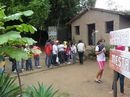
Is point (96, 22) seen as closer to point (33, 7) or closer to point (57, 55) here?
point (33, 7)

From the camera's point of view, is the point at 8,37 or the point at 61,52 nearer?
the point at 8,37

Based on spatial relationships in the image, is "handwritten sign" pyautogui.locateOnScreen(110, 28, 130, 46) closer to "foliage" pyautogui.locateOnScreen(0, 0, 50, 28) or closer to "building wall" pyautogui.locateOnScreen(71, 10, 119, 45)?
"building wall" pyautogui.locateOnScreen(71, 10, 119, 45)

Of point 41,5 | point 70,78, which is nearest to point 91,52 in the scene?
point 41,5

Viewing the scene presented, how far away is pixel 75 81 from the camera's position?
13977 mm

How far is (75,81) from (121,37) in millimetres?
Answer: 7491

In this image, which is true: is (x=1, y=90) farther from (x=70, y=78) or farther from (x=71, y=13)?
(x=71, y=13)

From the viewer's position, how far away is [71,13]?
31.1 m

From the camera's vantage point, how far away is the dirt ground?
11.4 m

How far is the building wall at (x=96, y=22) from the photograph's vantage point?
24.8 m

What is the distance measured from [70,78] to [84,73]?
154 centimetres

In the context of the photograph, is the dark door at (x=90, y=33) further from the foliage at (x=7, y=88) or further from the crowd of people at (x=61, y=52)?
the foliage at (x=7, y=88)

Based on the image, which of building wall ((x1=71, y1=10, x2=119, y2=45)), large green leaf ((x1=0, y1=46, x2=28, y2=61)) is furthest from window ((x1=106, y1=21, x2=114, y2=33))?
large green leaf ((x1=0, y1=46, x2=28, y2=61))

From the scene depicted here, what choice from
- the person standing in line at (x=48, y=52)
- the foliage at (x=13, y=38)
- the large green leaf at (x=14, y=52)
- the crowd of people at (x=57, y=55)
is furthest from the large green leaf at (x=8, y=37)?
the person standing in line at (x=48, y=52)

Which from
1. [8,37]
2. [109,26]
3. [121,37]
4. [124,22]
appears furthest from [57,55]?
[8,37]
